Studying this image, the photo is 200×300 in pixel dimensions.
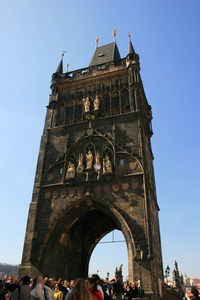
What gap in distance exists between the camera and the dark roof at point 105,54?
968 inches

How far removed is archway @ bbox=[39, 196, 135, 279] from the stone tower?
0.05 m

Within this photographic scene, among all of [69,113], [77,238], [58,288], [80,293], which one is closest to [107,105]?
[69,113]

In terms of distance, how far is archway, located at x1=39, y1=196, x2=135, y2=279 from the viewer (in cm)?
1427

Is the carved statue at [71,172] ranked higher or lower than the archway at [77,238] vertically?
higher

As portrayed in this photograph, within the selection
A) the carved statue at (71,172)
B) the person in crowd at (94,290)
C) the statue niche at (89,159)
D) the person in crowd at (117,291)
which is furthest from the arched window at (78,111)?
the person in crowd at (94,290)

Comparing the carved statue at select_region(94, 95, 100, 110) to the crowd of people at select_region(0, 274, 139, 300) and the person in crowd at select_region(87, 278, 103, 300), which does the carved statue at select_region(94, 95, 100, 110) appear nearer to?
the crowd of people at select_region(0, 274, 139, 300)

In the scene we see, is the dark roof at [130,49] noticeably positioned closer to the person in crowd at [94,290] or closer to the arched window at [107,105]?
the arched window at [107,105]

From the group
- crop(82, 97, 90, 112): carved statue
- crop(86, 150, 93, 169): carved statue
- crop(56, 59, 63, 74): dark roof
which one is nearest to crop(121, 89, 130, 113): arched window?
crop(82, 97, 90, 112): carved statue

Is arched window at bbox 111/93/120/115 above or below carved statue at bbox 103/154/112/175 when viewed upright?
above

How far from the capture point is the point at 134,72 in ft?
64.8

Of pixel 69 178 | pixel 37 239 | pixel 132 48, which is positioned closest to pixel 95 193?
pixel 69 178

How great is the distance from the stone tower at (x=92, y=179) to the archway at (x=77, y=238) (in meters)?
0.05

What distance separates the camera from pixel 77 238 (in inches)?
694

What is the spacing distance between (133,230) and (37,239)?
18.3ft
